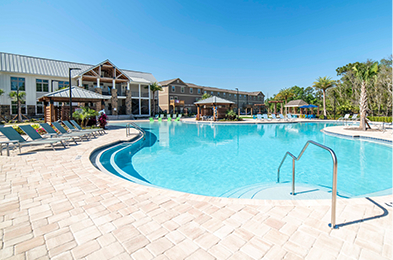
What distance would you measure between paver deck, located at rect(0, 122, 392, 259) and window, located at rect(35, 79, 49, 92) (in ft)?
96.1

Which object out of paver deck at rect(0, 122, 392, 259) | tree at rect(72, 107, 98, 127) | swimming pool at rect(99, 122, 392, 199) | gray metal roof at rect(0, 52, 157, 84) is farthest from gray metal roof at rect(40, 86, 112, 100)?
gray metal roof at rect(0, 52, 157, 84)

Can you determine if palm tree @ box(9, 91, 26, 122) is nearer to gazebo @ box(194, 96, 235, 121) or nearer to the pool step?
gazebo @ box(194, 96, 235, 121)

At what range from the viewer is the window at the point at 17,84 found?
24.8 m

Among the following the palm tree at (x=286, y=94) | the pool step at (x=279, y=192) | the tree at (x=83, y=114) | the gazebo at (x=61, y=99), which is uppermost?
Result: the palm tree at (x=286, y=94)

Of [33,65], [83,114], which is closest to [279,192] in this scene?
[83,114]

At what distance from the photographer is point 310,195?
4.39 meters

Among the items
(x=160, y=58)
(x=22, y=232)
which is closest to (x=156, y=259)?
(x=22, y=232)

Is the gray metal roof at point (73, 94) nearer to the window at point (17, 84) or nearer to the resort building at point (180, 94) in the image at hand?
the window at point (17, 84)

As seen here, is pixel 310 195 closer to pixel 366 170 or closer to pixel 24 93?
pixel 366 170

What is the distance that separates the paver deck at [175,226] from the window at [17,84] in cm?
2895

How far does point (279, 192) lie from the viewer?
464cm

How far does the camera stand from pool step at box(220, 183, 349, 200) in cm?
433

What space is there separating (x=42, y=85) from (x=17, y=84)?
2.54m

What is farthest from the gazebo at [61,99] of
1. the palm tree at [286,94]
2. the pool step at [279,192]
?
the palm tree at [286,94]
